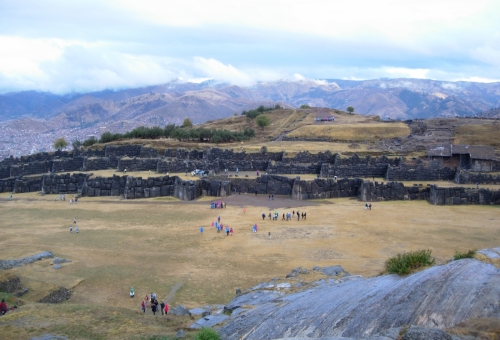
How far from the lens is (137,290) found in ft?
76.7

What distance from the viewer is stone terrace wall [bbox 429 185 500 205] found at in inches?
1674

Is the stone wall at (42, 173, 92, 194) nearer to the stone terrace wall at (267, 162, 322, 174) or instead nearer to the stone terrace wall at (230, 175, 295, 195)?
the stone terrace wall at (230, 175, 295, 195)

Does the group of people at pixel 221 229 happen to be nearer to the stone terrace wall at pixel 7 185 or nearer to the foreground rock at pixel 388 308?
the foreground rock at pixel 388 308

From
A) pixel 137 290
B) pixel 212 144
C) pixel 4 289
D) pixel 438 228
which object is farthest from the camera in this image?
pixel 212 144

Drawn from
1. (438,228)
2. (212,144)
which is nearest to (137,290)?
(438,228)

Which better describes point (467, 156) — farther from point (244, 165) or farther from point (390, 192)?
point (244, 165)

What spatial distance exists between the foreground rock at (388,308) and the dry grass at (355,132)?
65.3 meters

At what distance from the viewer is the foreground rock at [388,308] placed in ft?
32.0

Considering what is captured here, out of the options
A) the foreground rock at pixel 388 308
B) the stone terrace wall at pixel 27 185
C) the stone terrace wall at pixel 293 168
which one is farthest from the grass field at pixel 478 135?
the stone terrace wall at pixel 27 185

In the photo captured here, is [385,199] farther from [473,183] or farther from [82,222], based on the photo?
[82,222]

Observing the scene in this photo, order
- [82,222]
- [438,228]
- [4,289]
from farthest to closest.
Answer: [82,222], [438,228], [4,289]

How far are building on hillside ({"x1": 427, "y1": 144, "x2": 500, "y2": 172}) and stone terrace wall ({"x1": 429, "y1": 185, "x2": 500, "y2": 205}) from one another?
1325 cm

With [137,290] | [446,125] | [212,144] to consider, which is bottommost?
[137,290]

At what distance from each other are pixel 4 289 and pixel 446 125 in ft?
252
